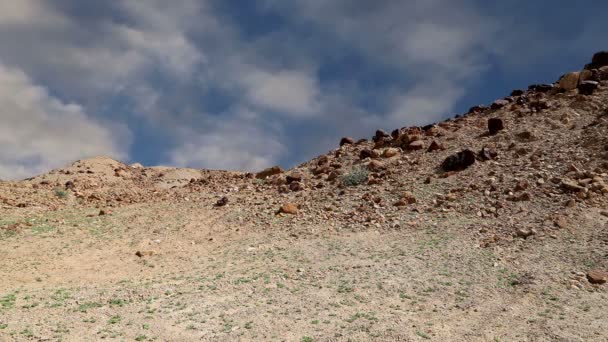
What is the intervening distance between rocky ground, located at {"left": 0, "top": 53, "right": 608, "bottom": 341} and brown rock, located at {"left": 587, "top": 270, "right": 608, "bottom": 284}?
78mm

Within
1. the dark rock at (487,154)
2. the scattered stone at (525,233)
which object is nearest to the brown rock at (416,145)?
the dark rock at (487,154)

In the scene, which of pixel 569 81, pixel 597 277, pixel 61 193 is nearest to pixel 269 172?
pixel 61 193

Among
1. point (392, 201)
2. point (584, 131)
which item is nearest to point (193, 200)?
point (392, 201)

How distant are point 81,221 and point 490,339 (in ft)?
40.5

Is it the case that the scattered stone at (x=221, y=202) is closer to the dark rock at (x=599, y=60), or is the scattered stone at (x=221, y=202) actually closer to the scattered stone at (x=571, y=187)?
the scattered stone at (x=571, y=187)

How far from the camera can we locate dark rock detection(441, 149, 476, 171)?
1691 cm

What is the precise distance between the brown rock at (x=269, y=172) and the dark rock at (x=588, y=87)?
1175 centimetres

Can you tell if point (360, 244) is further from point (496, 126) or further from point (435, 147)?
point (496, 126)

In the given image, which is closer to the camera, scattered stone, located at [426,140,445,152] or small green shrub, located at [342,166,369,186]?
small green shrub, located at [342,166,369,186]

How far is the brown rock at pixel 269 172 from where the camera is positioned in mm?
21656

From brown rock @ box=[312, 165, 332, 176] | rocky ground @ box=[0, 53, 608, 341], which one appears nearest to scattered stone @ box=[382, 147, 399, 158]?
rocky ground @ box=[0, 53, 608, 341]

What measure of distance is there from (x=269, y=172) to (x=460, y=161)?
7938mm

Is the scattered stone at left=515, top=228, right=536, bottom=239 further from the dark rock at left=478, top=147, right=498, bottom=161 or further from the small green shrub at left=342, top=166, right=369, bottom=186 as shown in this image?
Answer: the small green shrub at left=342, top=166, right=369, bottom=186

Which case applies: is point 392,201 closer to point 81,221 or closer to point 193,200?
point 193,200
